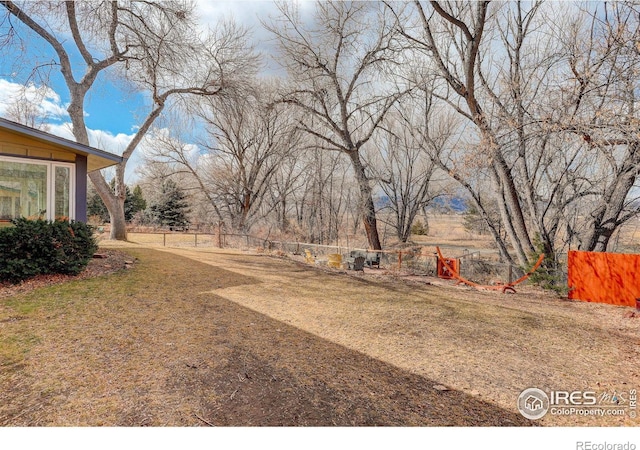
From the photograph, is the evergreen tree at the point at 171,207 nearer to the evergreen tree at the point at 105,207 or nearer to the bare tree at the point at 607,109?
the evergreen tree at the point at 105,207

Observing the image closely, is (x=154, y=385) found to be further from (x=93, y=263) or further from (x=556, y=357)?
(x=93, y=263)

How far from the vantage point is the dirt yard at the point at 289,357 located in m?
2.12

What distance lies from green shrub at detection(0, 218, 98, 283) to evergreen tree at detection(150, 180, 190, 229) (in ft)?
60.5

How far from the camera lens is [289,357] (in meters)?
2.98

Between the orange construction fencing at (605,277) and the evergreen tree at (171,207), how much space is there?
77.2 ft

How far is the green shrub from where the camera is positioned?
4.91 meters

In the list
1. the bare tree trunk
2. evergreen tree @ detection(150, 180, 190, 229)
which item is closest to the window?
the bare tree trunk

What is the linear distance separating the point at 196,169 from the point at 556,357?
1975 centimetres

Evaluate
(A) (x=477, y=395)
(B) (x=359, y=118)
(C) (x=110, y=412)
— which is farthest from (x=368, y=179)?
(C) (x=110, y=412)

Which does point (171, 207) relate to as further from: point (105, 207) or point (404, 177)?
point (404, 177)

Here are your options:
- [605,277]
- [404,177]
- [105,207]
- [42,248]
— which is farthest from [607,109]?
[105,207]

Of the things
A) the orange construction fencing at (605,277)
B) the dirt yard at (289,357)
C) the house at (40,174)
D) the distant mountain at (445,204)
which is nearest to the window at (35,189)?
the house at (40,174)

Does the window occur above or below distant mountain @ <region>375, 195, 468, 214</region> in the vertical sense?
below

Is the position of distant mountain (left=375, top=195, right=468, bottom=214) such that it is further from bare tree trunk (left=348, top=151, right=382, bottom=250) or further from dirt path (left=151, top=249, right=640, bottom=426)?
dirt path (left=151, top=249, right=640, bottom=426)
